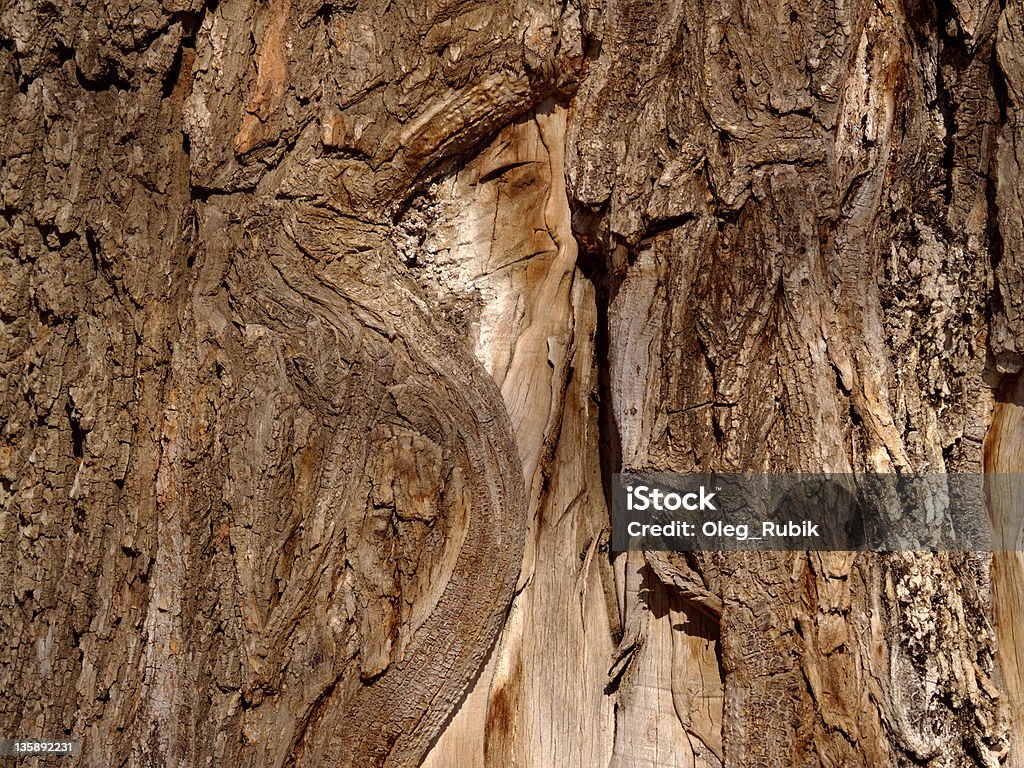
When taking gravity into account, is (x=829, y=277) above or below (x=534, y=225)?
below

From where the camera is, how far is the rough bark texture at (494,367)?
1.64 m

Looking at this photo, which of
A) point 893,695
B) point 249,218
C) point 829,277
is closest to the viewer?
→ point 893,695

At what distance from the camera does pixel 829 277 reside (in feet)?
5.48

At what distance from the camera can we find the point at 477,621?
1735 mm

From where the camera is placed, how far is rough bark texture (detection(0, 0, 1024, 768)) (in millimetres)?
1645

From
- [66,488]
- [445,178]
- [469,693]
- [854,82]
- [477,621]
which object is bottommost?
[469,693]

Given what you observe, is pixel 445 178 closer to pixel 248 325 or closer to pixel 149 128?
pixel 248 325

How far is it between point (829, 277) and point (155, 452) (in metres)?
1.36

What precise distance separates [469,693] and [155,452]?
2.61ft

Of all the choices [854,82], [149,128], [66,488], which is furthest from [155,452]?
[854,82]

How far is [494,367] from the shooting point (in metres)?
1.88

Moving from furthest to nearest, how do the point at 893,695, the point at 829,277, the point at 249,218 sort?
1. the point at 249,218
2. the point at 829,277
3. the point at 893,695

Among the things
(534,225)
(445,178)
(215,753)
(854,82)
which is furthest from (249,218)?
(854,82)

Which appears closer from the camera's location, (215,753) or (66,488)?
(215,753)
